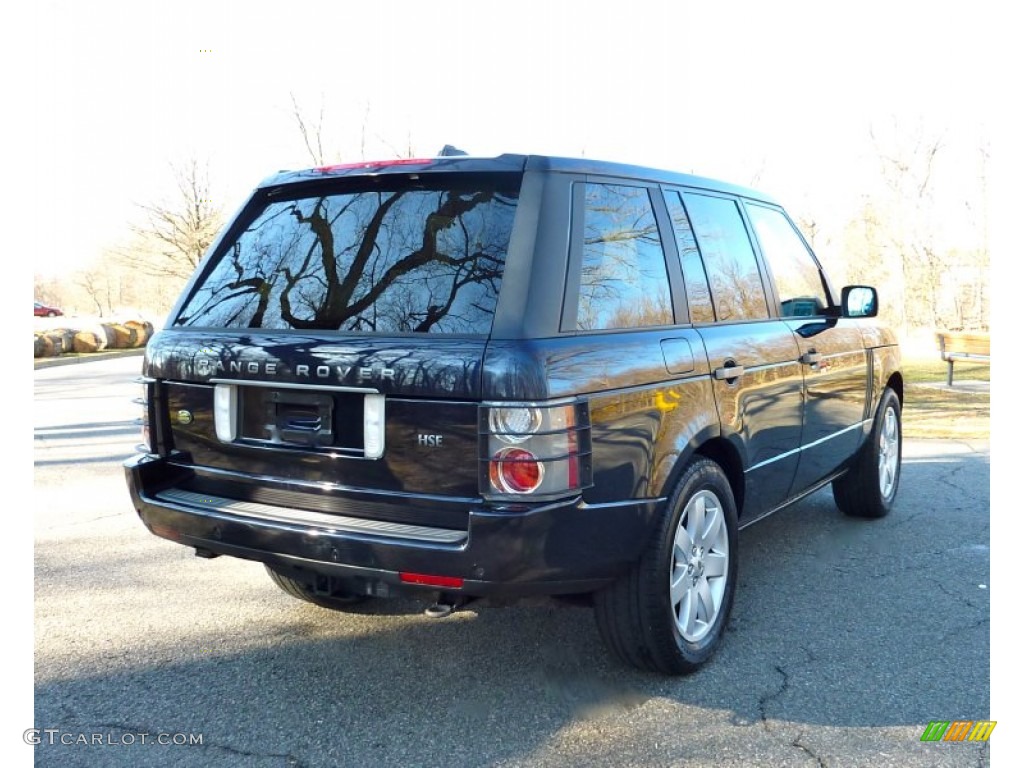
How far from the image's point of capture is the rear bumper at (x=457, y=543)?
275cm

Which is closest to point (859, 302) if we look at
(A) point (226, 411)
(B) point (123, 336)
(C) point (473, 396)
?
(C) point (473, 396)

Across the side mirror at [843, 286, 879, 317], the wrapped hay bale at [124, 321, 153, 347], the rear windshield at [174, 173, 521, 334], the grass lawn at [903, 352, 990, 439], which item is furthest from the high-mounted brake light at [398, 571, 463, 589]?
the wrapped hay bale at [124, 321, 153, 347]

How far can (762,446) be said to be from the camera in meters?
3.99

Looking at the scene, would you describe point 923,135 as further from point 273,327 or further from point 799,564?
point 273,327

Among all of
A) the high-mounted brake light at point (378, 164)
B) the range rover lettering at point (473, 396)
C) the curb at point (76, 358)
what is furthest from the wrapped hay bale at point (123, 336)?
the high-mounted brake light at point (378, 164)

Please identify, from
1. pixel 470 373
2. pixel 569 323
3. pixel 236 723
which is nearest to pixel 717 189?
pixel 569 323

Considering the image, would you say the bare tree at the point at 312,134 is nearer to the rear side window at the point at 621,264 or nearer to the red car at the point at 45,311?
the rear side window at the point at 621,264

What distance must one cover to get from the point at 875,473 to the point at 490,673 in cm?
329

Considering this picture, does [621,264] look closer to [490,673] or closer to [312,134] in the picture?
[490,673]

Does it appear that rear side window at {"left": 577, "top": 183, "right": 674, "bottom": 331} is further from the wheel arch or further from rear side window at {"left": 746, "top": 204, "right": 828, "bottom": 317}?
rear side window at {"left": 746, "top": 204, "right": 828, "bottom": 317}

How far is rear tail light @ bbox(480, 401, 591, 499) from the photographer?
2713 millimetres

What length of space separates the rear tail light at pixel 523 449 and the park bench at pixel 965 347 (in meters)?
11.5

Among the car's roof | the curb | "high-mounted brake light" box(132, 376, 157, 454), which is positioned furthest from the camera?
the curb

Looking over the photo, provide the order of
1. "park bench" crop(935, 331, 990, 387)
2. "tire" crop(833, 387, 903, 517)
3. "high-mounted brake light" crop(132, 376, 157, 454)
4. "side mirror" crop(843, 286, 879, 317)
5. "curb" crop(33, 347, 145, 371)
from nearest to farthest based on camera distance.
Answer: "high-mounted brake light" crop(132, 376, 157, 454), "side mirror" crop(843, 286, 879, 317), "tire" crop(833, 387, 903, 517), "park bench" crop(935, 331, 990, 387), "curb" crop(33, 347, 145, 371)
